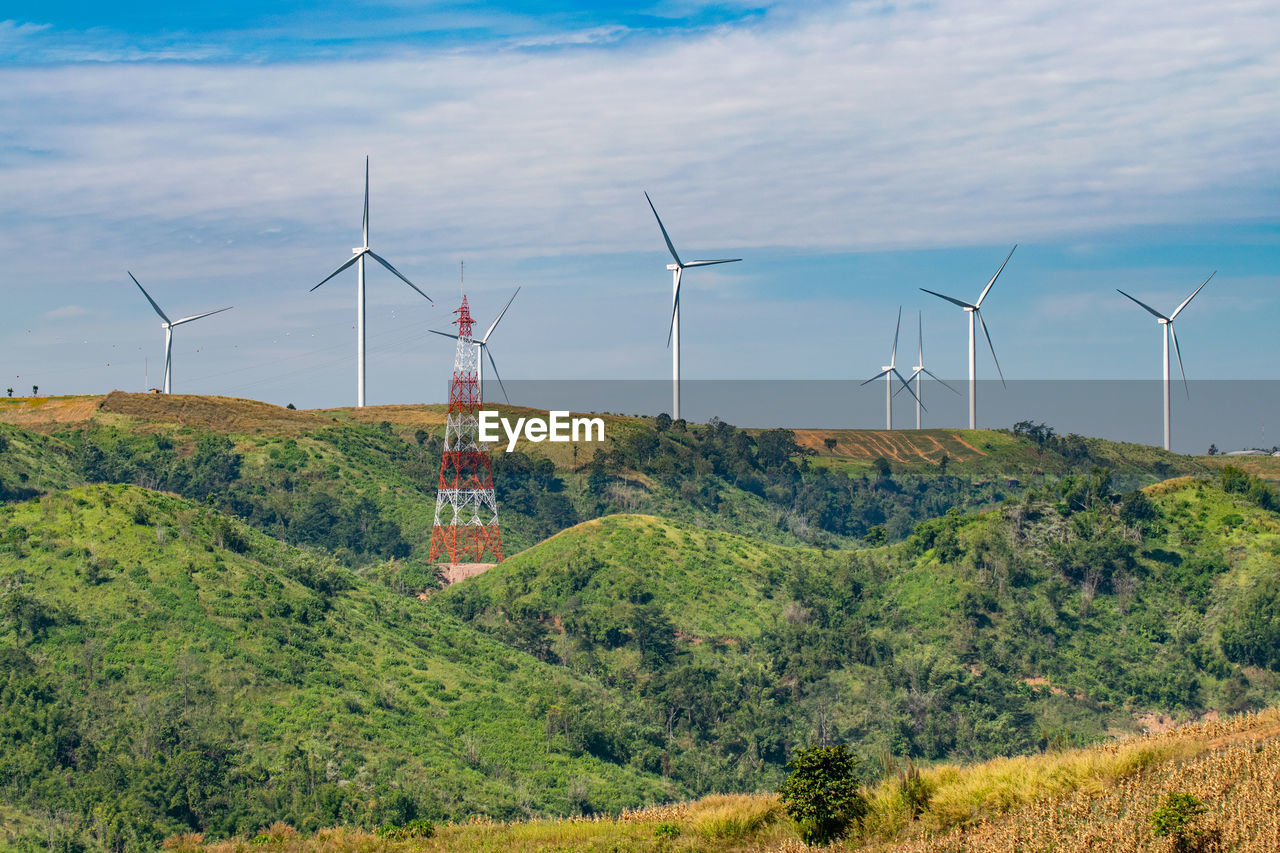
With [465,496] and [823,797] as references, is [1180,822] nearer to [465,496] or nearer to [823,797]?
[823,797]

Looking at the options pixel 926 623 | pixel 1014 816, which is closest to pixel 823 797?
pixel 1014 816

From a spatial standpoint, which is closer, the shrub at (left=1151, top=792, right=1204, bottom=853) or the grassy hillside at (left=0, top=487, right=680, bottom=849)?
the shrub at (left=1151, top=792, right=1204, bottom=853)

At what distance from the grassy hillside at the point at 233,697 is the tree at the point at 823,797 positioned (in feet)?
127

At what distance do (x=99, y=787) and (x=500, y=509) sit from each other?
4558 inches

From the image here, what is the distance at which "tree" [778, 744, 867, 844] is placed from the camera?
122 ft

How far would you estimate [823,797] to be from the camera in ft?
124

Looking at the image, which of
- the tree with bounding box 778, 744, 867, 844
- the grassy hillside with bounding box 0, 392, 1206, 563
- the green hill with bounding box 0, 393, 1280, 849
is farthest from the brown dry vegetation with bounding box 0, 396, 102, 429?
the tree with bounding box 778, 744, 867, 844

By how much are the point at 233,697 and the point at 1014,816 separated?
193ft

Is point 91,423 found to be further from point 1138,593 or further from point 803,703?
point 1138,593

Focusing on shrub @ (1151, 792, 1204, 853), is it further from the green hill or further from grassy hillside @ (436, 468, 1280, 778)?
grassy hillside @ (436, 468, 1280, 778)

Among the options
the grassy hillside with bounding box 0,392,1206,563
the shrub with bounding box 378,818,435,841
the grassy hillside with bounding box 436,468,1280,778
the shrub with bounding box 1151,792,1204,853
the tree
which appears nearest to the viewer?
the shrub with bounding box 1151,792,1204,853

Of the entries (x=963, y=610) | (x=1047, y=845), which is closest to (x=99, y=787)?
(x=1047, y=845)

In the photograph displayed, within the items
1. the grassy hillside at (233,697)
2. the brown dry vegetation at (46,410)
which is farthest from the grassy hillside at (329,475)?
the grassy hillside at (233,697)

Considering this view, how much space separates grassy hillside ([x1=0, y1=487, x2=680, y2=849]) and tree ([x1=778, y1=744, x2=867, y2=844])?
38627 mm
